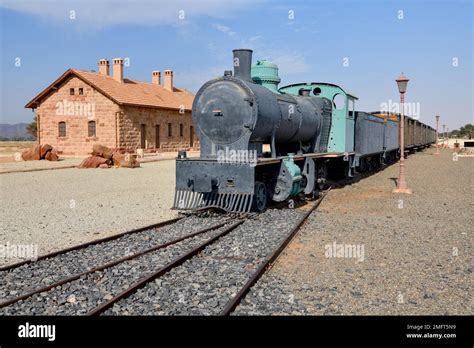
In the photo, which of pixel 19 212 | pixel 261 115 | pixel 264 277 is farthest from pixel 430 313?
pixel 19 212

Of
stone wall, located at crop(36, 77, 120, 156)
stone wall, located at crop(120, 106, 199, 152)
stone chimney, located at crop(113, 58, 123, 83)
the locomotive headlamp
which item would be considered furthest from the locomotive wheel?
stone chimney, located at crop(113, 58, 123, 83)

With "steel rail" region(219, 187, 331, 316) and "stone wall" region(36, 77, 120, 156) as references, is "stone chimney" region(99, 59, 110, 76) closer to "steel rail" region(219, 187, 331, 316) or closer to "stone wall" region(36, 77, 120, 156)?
"stone wall" region(36, 77, 120, 156)

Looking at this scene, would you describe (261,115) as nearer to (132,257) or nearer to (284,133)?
(284,133)

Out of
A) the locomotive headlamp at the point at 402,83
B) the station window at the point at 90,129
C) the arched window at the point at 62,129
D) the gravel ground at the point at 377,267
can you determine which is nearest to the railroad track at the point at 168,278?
the gravel ground at the point at 377,267

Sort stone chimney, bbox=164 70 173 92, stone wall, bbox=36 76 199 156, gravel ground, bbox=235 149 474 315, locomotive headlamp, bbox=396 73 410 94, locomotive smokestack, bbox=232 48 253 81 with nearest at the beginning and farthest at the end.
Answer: gravel ground, bbox=235 149 474 315, locomotive smokestack, bbox=232 48 253 81, locomotive headlamp, bbox=396 73 410 94, stone wall, bbox=36 76 199 156, stone chimney, bbox=164 70 173 92

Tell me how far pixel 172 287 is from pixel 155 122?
1066 inches

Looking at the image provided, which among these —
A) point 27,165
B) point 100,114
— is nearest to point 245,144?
point 27,165

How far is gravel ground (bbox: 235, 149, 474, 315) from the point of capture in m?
4.62

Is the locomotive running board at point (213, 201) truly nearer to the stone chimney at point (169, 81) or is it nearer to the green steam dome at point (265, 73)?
the green steam dome at point (265, 73)

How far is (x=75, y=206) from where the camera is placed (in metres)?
10.8

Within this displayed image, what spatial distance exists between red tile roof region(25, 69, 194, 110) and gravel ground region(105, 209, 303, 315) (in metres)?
21.6

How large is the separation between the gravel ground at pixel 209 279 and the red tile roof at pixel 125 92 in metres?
21.6

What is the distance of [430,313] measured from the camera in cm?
442

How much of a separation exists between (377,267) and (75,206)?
759cm
